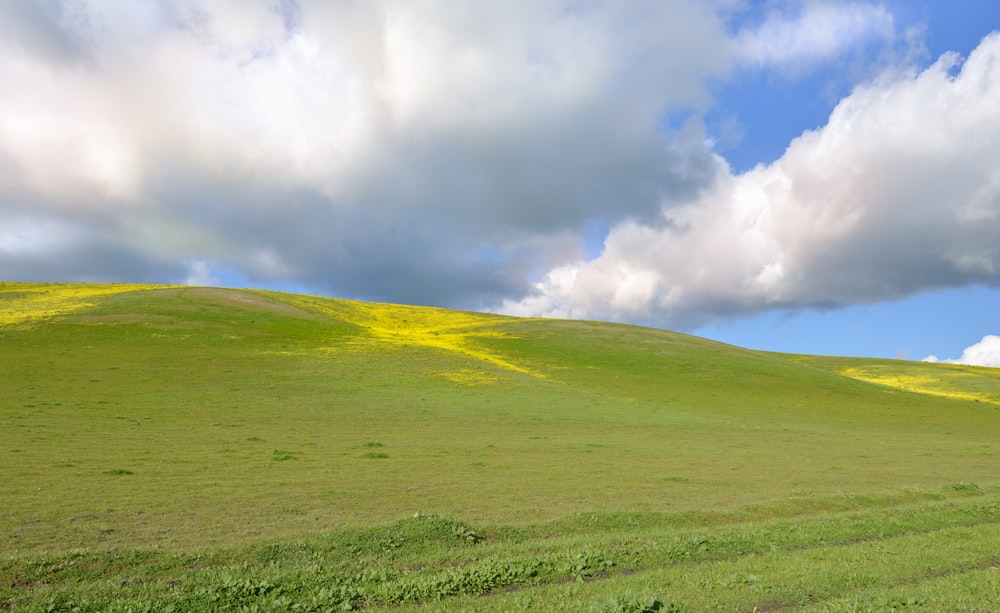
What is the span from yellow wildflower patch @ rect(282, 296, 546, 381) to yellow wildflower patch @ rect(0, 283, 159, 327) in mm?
30995

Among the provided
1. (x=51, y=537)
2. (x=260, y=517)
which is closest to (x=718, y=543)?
(x=260, y=517)

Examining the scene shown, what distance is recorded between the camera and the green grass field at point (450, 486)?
1091cm

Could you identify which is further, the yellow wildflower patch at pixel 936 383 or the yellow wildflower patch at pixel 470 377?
the yellow wildflower patch at pixel 936 383

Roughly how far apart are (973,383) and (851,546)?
9865 centimetres

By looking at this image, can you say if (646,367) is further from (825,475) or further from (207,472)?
(207,472)

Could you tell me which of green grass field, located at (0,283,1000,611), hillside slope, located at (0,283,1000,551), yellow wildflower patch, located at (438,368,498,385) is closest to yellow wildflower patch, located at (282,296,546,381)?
hillside slope, located at (0,283,1000,551)

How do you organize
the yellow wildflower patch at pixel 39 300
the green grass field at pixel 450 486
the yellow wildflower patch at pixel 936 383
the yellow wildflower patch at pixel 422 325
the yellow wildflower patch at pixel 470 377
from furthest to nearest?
1. the yellow wildflower patch at pixel 936 383
2. the yellow wildflower patch at pixel 422 325
3. the yellow wildflower patch at pixel 39 300
4. the yellow wildflower patch at pixel 470 377
5. the green grass field at pixel 450 486

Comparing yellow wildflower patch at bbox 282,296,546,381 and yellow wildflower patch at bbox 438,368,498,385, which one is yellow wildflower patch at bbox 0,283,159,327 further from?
yellow wildflower patch at bbox 438,368,498,385

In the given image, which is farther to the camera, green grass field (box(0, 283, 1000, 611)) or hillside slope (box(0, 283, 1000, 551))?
hillside slope (box(0, 283, 1000, 551))

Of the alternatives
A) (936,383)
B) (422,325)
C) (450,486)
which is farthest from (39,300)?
(936,383)

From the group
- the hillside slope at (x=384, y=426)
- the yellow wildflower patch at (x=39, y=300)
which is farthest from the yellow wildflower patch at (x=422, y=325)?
the yellow wildflower patch at (x=39, y=300)

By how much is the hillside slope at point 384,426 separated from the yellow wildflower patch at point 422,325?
1.41 metres

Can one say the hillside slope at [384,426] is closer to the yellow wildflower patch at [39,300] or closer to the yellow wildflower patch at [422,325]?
the yellow wildflower patch at [39,300]

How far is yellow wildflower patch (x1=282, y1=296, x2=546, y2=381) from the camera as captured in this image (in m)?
73.3
